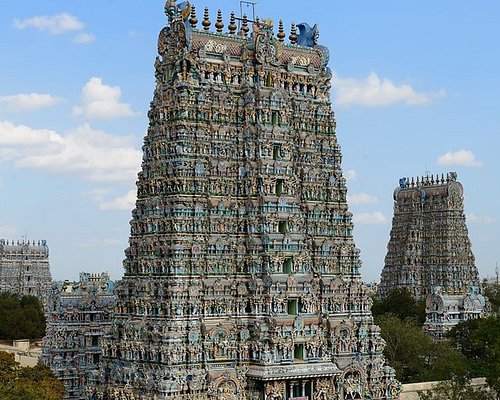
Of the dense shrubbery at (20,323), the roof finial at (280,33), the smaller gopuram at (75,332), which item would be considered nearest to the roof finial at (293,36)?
the roof finial at (280,33)

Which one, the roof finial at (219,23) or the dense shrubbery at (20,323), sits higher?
the roof finial at (219,23)

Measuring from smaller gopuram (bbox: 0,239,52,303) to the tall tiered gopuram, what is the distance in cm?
8312

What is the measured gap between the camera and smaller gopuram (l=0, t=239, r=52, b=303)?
132250 mm

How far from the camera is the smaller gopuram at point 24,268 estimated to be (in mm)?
132250

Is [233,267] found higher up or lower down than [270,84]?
lower down

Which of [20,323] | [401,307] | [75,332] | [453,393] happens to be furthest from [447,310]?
[20,323]

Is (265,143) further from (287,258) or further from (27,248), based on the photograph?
(27,248)

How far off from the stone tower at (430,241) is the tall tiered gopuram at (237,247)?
1839 inches

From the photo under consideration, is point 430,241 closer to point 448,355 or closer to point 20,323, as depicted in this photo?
point 448,355

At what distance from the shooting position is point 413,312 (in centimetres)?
9838

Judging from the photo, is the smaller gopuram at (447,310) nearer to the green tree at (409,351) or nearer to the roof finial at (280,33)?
the green tree at (409,351)

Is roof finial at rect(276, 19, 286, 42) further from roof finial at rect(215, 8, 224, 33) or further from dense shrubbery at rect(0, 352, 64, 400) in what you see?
dense shrubbery at rect(0, 352, 64, 400)

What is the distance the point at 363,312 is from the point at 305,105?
13.5 meters

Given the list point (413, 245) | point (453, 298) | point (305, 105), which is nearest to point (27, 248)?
point (413, 245)
